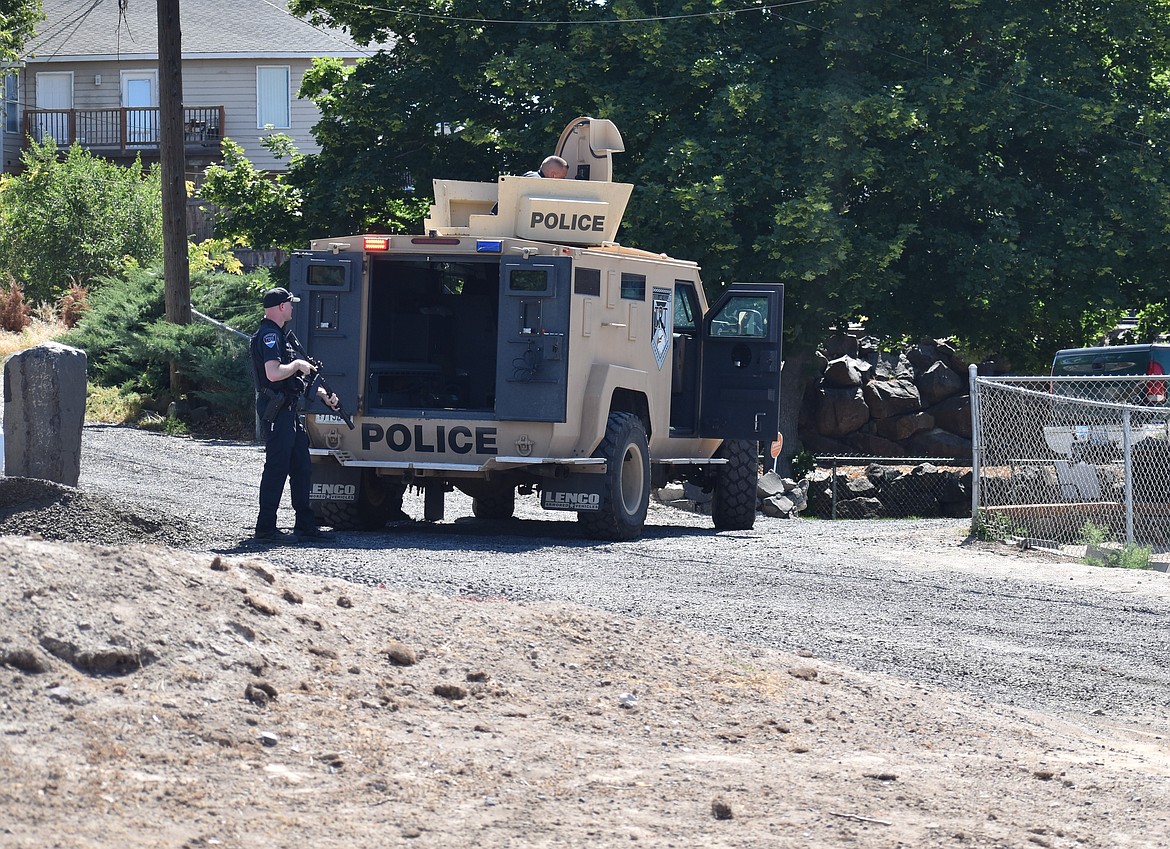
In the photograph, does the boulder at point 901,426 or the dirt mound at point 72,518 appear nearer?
the dirt mound at point 72,518

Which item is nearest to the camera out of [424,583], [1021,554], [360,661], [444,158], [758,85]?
[360,661]

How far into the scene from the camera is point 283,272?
83.0 ft

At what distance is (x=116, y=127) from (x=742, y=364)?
32.3m

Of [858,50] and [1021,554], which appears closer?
[1021,554]

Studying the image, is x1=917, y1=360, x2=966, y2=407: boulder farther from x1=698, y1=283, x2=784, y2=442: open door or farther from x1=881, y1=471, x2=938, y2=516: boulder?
x1=698, y1=283, x2=784, y2=442: open door

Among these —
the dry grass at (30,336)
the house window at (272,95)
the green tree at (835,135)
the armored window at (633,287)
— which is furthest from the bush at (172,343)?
the house window at (272,95)

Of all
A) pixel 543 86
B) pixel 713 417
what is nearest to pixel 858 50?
pixel 543 86

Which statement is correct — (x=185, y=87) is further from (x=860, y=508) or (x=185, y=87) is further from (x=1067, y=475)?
(x=1067, y=475)

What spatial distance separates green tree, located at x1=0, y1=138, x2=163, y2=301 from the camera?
33.5 m

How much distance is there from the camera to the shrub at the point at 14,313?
95.9ft

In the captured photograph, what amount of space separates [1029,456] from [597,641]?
1135 cm

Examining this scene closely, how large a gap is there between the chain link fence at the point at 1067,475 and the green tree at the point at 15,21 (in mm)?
17621

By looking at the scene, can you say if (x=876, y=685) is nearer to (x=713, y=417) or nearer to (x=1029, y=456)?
(x=713, y=417)

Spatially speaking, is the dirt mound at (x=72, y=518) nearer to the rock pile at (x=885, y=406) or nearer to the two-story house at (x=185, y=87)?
the rock pile at (x=885, y=406)
